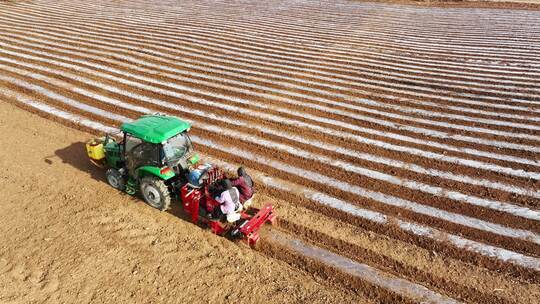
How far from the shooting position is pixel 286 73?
14086mm

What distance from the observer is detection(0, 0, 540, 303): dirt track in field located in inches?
267

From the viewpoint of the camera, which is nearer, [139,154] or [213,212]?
[213,212]

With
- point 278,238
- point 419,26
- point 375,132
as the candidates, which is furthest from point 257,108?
point 419,26

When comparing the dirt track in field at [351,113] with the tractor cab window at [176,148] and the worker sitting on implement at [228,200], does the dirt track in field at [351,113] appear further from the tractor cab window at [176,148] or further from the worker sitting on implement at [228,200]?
the tractor cab window at [176,148]

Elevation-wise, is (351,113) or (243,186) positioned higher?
(351,113)

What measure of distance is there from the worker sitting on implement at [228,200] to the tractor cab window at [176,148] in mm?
1149

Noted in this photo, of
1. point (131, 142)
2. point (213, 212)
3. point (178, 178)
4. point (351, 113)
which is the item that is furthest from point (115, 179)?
point (351, 113)

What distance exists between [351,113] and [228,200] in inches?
243

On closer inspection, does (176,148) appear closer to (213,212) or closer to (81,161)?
(213,212)

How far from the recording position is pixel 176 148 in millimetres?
7289

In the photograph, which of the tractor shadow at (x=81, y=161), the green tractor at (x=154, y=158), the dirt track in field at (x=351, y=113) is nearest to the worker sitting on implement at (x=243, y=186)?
the dirt track in field at (x=351, y=113)

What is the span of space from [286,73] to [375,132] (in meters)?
4.90

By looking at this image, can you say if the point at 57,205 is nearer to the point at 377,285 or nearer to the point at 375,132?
the point at 377,285

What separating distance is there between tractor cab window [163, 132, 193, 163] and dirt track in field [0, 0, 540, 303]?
131 cm
